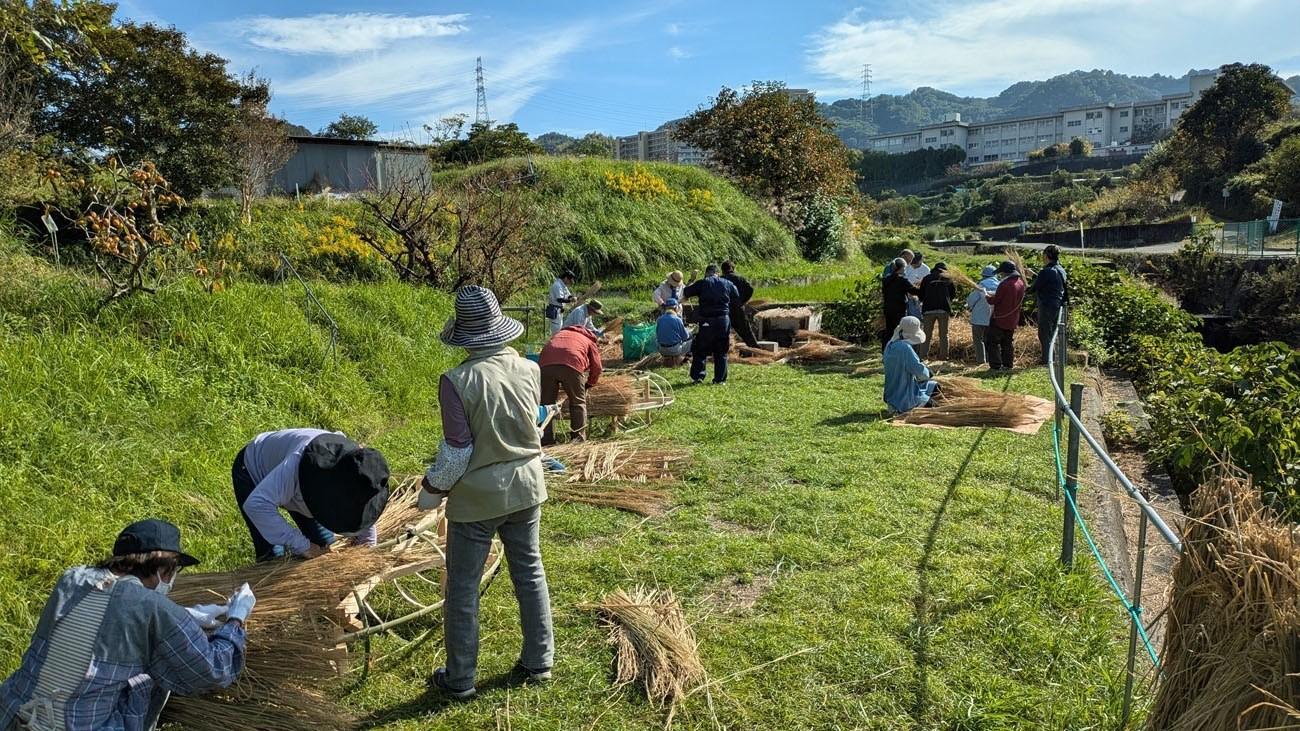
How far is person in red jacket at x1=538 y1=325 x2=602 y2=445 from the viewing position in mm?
7027

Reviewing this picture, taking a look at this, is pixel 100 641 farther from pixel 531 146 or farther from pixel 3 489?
pixel 531 146

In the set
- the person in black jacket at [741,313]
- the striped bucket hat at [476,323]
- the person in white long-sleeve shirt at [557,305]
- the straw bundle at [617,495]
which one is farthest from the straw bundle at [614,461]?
the person in white long-sleeve shirt at [557,305]

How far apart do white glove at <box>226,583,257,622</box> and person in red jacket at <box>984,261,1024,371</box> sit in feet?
31.2

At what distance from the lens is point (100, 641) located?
2.63 meters

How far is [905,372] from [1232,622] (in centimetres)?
598

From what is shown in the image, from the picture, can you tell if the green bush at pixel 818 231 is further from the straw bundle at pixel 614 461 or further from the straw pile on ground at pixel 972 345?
the straw bundle at pixel 614 461

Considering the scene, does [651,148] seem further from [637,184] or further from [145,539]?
[145,539]

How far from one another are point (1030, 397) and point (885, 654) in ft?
19.3

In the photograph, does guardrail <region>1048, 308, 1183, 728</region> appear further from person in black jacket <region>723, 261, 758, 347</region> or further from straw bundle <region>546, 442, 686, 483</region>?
person in black jacket <region>723, 261, 758, 347</region>

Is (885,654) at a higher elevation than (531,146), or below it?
below

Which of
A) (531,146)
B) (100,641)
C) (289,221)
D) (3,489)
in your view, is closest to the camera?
(100,641)

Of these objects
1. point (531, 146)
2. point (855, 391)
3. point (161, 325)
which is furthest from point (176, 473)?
point (531, 146)

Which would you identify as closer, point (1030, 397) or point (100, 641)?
point (100, 641)

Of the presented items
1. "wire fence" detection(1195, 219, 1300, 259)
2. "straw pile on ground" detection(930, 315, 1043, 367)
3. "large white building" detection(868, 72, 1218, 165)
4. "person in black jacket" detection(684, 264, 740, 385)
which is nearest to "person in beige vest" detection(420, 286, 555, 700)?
"person in black jacket" detection(684, 264, 740, 385)
